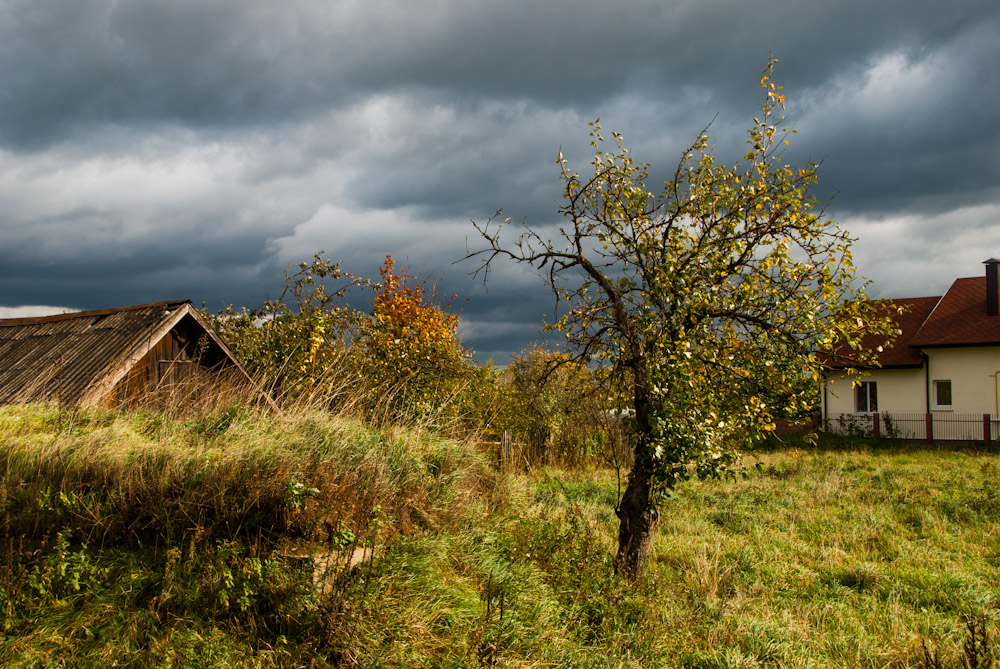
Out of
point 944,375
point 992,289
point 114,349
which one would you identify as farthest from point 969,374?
point 114,349

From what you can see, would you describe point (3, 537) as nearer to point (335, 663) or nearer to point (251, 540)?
point (251, 540)

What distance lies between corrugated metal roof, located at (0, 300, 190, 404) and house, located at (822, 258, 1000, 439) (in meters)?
24.0

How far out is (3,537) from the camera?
5.89m

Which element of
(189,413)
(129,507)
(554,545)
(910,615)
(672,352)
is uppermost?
(672,352)

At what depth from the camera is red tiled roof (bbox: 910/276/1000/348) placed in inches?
1096

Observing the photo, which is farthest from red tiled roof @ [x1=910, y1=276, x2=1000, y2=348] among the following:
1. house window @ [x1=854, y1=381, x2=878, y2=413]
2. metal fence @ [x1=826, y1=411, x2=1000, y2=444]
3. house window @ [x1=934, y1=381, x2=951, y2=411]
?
metal fence @ [x1=826, y1=411, x2=1000, y2=444]

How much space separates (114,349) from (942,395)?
3075 centimetres

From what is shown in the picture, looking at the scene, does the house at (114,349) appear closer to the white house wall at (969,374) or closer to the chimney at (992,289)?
the white house wall at (969,374)

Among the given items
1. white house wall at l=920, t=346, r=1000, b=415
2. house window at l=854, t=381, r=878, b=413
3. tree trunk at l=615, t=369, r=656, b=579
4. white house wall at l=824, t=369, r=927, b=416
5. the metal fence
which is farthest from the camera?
house window at l=854, t=381, r=878, b=413

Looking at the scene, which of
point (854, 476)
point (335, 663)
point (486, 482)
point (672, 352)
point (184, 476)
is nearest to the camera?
point (335, 663)

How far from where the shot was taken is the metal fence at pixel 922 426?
26.6 metres

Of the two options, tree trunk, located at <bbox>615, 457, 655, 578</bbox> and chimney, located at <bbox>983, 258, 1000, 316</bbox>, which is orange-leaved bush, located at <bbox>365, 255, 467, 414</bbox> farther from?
chimney, located at <bbox>983, 258, 1000, 316</bbox>

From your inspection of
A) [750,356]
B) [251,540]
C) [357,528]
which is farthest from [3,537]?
[750,356]

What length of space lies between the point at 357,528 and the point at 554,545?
101 inches
